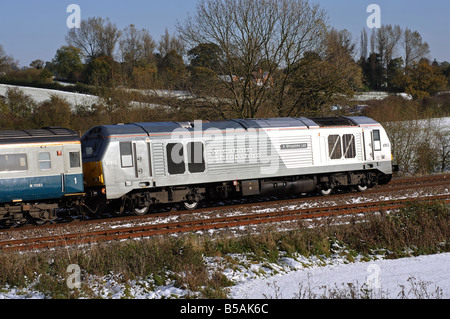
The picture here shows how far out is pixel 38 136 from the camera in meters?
16.0

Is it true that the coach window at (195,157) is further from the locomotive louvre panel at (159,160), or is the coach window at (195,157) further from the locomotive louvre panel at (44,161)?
the locomotive louvre panel at (44,161)

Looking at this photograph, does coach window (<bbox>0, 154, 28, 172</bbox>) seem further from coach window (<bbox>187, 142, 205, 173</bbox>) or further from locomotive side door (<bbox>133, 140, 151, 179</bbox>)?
coach window (<bbox>187, 142, 205, 173</bbox>)

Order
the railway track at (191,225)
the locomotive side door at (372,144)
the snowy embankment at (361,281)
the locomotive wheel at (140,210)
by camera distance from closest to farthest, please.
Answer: the snowy embankment at (361,281), the railway track at (191,225), the locomotive wheel at (140,210), the locomotive side door at (372,144)

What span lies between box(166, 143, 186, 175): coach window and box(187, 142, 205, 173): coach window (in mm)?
298

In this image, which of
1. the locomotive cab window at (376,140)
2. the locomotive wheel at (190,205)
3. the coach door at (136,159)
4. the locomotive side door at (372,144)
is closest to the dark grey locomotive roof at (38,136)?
the coach door at (136,159)

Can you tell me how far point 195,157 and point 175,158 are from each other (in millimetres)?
753

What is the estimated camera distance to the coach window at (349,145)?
20.6m

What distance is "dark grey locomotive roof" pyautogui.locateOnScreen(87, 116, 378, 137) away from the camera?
55.9ft

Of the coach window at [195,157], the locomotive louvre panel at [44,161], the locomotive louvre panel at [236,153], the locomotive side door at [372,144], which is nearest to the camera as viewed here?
the locomotive louvre panel at [44,161]

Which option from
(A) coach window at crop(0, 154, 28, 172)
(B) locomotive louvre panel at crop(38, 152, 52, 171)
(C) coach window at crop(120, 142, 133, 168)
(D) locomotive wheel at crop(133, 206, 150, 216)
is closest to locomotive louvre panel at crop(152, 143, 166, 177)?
(C) coach window at crop(120, 142, 133, 168)

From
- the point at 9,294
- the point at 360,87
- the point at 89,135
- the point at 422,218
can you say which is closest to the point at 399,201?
the point at 422,218

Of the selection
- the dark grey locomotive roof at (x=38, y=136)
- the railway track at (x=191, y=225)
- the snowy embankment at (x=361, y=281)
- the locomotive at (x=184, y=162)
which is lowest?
the snowy embankment at (x=361, y=281)

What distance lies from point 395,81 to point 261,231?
64481 mm

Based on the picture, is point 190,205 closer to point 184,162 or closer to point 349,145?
point 184,162
